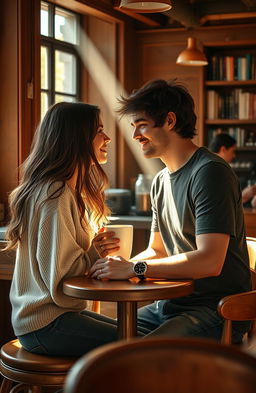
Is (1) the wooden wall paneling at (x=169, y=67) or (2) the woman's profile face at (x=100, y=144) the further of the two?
(1) the wooden wall paneling at (x=169, y=67)

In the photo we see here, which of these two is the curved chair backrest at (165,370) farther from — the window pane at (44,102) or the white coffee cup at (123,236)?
the window pane at (44,102)

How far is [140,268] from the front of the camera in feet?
7.67

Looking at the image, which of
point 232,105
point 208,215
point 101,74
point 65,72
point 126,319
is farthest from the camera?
point 232,105

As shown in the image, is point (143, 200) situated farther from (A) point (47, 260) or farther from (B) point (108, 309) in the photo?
(A) point (47, 260)

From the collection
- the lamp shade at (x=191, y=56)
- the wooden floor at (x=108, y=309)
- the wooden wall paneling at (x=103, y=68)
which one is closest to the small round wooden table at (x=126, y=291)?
the wooden floor at (x=108, y=309)

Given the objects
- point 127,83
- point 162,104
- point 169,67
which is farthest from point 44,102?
point 162,104

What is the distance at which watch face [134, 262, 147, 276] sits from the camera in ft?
7.66

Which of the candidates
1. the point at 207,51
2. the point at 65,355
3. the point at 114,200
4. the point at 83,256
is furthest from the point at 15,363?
the point at 207,51

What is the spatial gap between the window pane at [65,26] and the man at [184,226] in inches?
138

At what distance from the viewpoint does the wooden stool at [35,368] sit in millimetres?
2299

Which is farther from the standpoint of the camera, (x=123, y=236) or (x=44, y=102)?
(x=44, y=102)

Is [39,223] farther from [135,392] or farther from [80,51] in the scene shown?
[80,51]

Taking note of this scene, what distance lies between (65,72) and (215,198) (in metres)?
4.09

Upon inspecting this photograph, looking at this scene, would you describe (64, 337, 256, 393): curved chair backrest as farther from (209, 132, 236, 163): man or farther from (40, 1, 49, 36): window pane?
(209, 132, 236, 163): man
